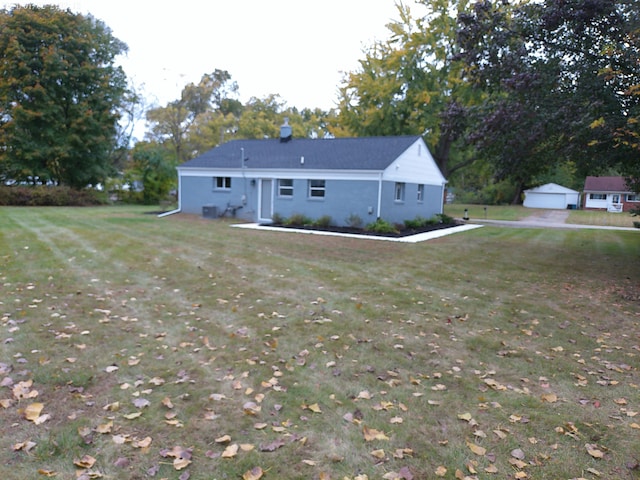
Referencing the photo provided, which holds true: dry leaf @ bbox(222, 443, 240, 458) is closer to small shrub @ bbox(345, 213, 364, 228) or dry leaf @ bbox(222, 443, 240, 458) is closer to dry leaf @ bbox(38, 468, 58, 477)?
dry leaf @ bbox(38, 468, 58, 477)

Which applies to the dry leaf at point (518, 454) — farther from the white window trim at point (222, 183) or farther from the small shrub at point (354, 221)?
the white window trim at point (222, 183)

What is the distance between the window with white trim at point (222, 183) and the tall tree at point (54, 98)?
1361 centimetres

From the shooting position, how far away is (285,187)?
68.1ft

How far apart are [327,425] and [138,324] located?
3104 millimetres

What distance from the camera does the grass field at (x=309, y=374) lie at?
295cm

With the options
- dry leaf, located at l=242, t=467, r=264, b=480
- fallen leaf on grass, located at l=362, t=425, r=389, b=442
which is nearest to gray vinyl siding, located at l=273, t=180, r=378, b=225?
fallen leaf on grass, located at l=362, t=425, r=389, b=442

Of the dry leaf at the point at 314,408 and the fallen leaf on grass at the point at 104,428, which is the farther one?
the dry leaf at the point at 314,408

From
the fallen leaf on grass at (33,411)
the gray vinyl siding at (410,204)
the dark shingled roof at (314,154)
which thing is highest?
the dark shingled roof at (314,154)

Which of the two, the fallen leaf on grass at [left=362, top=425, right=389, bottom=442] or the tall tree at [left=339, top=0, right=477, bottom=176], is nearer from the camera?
the fallen leaf on grass at [left=362, top=425, right=389, bottom=442]

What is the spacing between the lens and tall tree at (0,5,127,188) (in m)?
28.5

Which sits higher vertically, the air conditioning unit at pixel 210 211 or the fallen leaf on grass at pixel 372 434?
the air conditioning unit at pixel 210 211

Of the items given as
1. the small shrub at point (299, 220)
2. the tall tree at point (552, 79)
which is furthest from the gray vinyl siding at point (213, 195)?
the tall tree at point (552, 79)

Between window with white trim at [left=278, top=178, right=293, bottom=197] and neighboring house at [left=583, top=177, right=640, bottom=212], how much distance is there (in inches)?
1741

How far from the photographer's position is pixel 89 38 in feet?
103
